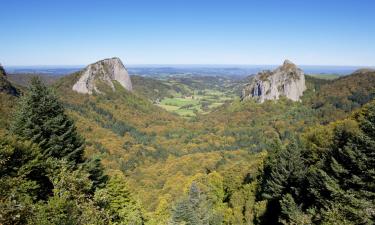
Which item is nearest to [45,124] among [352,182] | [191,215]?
[191,215]

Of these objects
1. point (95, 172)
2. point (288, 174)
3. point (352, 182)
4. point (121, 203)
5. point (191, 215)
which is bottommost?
point (191, 215)

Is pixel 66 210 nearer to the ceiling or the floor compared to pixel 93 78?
nearer to the ceiling

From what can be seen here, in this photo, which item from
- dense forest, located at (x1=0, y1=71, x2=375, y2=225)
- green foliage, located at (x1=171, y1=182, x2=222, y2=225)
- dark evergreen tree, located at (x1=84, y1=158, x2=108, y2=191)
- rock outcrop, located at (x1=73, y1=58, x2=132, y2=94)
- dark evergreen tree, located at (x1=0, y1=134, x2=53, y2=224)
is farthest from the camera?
rock outcrop, located at (x1=73, y1=58, x2=132, y2=94)

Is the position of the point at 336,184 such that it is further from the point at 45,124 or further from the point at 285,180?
the point at 45,124

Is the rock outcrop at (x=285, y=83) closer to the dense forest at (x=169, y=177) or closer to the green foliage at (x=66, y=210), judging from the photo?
the dense forest at (x=169, y=177)

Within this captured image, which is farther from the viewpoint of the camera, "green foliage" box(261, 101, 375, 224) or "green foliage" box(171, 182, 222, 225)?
"green foliage" box(171, 182, 222, 225)

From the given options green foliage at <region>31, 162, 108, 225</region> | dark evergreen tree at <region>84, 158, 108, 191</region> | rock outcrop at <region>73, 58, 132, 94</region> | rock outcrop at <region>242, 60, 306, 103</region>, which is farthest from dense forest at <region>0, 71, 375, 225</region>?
rock outcrop at <region>242, 60, 306, 103</region>

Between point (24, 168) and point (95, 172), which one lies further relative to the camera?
point (95, 172)

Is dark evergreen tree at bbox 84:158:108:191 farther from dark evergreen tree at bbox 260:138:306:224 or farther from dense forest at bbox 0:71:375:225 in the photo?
dark evergreen tree at bbox 260:138:306:224

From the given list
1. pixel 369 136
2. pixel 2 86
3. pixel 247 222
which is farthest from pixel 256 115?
pixel 369 136
